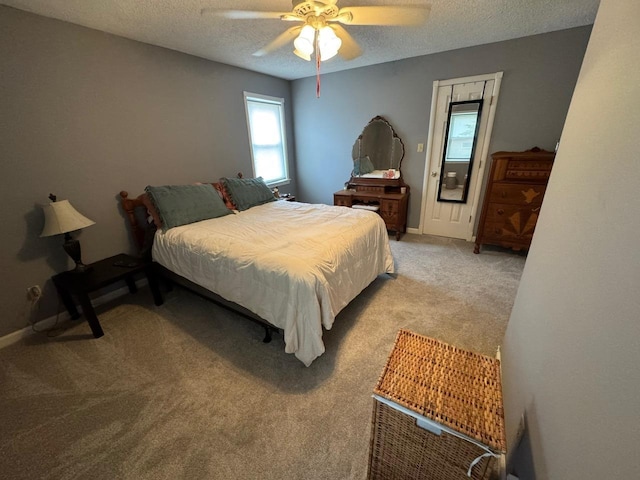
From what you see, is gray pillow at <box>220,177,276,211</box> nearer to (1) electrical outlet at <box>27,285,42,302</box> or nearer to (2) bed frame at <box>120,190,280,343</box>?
(2) bed frame at <box>120,190,280,343</box>

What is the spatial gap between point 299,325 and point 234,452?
0.69 metres

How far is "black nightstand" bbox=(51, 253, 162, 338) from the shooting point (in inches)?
78.2

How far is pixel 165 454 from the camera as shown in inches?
50.3

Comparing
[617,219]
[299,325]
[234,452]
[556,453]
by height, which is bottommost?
[234,452]

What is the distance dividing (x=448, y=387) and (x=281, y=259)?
3.71ft

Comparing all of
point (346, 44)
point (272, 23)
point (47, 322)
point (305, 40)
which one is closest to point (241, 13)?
point (305, 40)

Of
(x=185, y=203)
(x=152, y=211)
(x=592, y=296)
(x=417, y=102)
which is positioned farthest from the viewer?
(x=417, y=102)

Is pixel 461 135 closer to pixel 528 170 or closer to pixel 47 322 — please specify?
pixel 528 170

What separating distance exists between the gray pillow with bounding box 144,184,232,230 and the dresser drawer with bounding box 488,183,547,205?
3115mm

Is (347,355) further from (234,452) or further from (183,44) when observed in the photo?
(183,44)

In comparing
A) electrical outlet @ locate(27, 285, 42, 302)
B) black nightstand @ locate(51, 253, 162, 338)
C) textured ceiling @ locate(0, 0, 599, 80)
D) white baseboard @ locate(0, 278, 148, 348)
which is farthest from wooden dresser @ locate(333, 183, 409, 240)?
electrical outlet @ locate(27, 285, 42, 302)

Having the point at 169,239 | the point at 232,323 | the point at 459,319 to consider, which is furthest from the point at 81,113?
the point at 459,319

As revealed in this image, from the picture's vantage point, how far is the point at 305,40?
1.80m

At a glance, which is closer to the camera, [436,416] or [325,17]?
[436,416]
